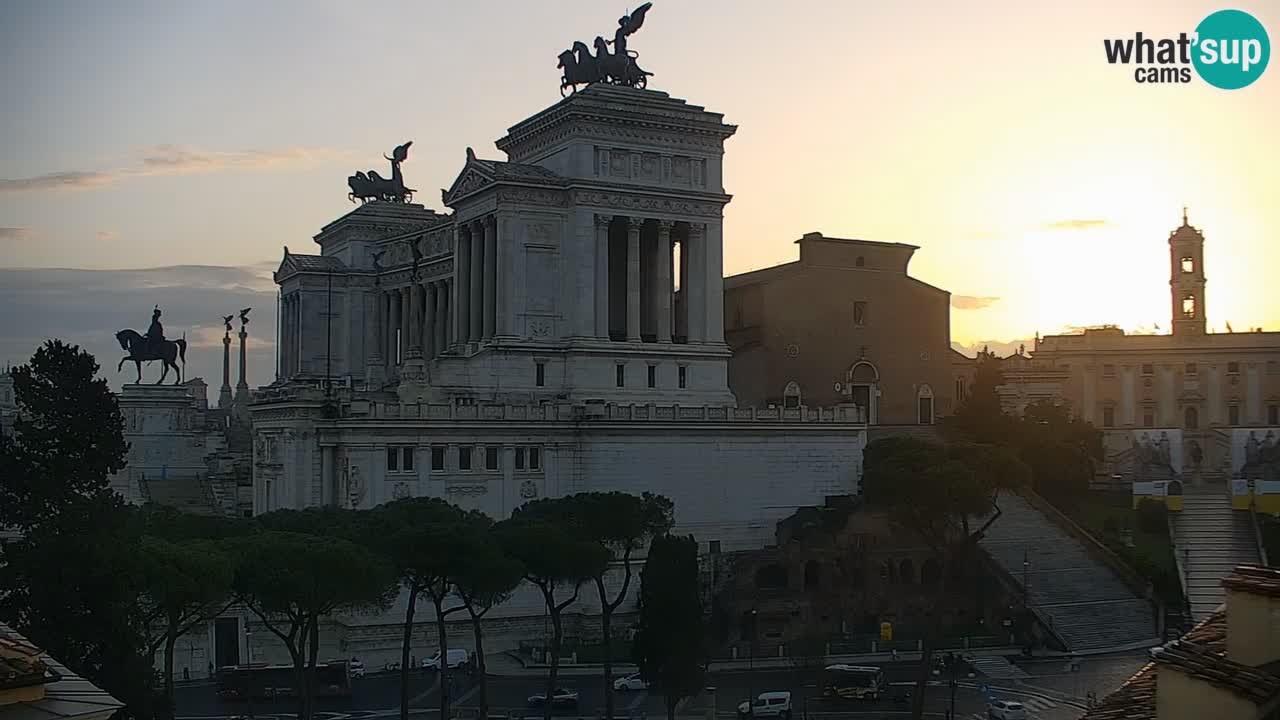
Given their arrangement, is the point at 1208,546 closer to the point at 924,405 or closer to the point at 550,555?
the point at 924,405

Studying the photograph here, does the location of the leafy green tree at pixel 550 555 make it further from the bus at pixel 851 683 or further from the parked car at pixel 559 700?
the bus at pixel 851 683

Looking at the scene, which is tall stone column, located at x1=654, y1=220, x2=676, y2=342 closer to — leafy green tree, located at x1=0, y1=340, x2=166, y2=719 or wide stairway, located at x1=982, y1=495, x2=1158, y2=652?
wide stairway, located at x1=982, y1=495, x2=1158, y2=652

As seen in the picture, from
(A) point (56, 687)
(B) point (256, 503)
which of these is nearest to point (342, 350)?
(B) point (256, 503)

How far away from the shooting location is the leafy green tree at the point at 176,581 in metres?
41.1

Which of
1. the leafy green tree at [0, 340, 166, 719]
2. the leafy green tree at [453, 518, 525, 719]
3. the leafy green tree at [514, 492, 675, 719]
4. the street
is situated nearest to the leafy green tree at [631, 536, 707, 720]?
the street

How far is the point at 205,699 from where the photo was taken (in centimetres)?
5441

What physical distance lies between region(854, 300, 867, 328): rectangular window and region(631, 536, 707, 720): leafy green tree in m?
43.3

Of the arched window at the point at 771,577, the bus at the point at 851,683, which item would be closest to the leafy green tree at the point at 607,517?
the arched window at the point at 771,577

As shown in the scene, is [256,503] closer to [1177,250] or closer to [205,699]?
[205,699]

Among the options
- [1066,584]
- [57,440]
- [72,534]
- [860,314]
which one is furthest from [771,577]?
[72,534]

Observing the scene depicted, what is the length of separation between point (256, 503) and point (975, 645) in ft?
121

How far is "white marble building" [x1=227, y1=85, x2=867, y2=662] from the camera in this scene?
66625 millimetres

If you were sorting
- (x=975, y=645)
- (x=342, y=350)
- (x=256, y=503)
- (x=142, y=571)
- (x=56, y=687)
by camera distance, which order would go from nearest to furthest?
(x=56, y=687), (x=142, y=571), (x=975, y=645), (x=256, y=503), (x=342, y=350)

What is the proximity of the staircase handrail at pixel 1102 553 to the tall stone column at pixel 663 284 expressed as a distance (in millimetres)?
20868
